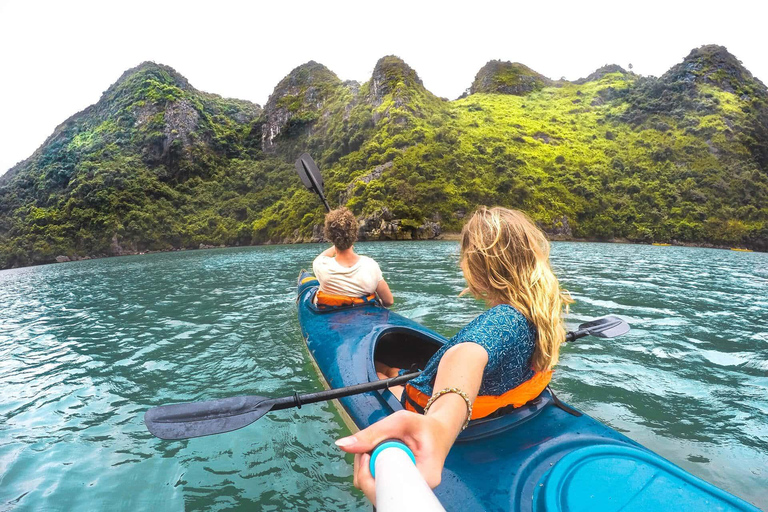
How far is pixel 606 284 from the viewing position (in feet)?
29.1

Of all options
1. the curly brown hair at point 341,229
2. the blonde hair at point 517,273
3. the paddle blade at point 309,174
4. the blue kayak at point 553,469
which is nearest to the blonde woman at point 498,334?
the blonde hair at point 517,273

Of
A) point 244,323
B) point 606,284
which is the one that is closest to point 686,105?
point 606,284

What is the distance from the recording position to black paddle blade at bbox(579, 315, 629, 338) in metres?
2.86

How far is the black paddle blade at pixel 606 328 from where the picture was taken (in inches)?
113

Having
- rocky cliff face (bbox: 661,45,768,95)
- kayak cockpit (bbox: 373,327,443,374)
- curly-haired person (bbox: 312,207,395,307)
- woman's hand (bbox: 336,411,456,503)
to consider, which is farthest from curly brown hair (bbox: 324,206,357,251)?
rocky cliff face (bbox: 661,45,768,95)

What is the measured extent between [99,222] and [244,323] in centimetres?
5915

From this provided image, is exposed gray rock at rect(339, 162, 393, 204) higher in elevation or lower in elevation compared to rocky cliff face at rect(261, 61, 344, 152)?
lower

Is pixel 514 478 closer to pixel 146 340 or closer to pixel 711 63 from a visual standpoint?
pixel 146 340

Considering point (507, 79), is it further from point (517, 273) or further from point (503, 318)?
point (503, 318)

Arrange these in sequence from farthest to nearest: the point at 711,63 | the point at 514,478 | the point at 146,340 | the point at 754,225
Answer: the point at 711,63 → the point at 754,225 → the point at 146,340 → the point at 514,478

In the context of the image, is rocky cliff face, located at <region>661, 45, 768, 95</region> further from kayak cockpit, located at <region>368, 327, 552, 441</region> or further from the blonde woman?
the blonde woman

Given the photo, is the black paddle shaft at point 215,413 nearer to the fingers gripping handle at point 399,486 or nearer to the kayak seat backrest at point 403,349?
the fingers gripping handle at point 399,486

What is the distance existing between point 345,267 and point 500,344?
10.5ft

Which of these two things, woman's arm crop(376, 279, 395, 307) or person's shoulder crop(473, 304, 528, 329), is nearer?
person's shoulder crop(473, 304, 528, 329)
